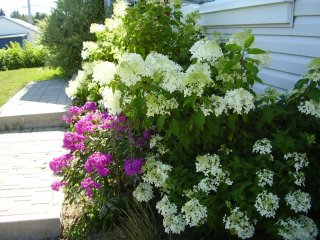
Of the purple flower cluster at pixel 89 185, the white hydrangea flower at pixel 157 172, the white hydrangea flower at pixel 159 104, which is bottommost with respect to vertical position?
the purple flower cluster at pixel 89 185

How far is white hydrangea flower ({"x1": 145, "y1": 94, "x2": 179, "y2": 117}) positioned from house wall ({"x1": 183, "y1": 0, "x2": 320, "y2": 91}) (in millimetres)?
963

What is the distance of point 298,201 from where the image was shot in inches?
77.6

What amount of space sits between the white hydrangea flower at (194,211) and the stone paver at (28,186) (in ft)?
4.44

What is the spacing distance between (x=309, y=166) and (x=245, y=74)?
681mm

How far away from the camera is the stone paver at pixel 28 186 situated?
2893 mm

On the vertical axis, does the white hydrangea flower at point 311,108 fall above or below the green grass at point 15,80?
above

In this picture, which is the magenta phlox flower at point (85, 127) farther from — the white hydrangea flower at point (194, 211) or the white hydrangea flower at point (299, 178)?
the white hydrangea flower at point (299, 178)

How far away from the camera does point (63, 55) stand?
28.2 feet

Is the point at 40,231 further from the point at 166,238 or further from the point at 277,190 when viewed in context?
the point at 277,190

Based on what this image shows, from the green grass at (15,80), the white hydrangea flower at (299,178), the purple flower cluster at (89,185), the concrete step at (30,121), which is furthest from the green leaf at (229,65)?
the green grass at (15,80)

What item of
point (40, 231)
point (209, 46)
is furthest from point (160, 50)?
point (40, 231)

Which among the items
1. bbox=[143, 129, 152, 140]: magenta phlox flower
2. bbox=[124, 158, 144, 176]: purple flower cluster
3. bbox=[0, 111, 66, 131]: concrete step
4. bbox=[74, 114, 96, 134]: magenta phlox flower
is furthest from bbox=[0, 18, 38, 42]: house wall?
bbox=[124, 158, 144, 176]: purple flower cluster

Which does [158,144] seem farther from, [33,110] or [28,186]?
[33,110]

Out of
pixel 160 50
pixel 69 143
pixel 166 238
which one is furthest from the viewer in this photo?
pixel 160 50
